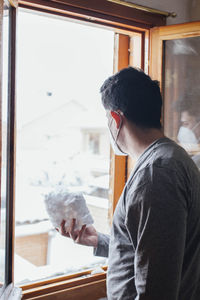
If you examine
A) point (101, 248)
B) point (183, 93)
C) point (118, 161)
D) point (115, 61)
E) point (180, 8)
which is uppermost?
point (180, 8)

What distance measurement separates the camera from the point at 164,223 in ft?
2.78

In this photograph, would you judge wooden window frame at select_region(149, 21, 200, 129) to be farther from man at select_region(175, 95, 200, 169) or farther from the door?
man at select_region(175, 95, 200, 169)

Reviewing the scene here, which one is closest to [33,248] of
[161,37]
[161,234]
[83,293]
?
[83,293]

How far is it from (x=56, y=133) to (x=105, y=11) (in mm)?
7395

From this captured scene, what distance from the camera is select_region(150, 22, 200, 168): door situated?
1765mm

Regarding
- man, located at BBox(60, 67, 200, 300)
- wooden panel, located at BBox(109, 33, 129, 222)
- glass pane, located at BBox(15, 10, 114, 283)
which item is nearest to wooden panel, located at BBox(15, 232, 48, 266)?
glass pane, located at BBox(15, 10, 114, 283)

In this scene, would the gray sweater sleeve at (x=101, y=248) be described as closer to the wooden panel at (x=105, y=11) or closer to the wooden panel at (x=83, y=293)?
the wooden panel at (x=83, y=293)

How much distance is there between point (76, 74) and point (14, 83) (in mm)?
5230

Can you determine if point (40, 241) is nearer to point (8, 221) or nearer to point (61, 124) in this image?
point (8, 221)

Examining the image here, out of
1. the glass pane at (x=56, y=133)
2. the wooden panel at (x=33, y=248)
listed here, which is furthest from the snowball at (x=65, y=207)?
the wooden panel at (x=33, y=248)

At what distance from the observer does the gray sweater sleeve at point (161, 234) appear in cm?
85

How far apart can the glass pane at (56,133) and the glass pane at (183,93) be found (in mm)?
496

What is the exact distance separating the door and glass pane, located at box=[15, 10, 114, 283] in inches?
17.8

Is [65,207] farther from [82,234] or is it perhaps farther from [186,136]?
[186,136]
